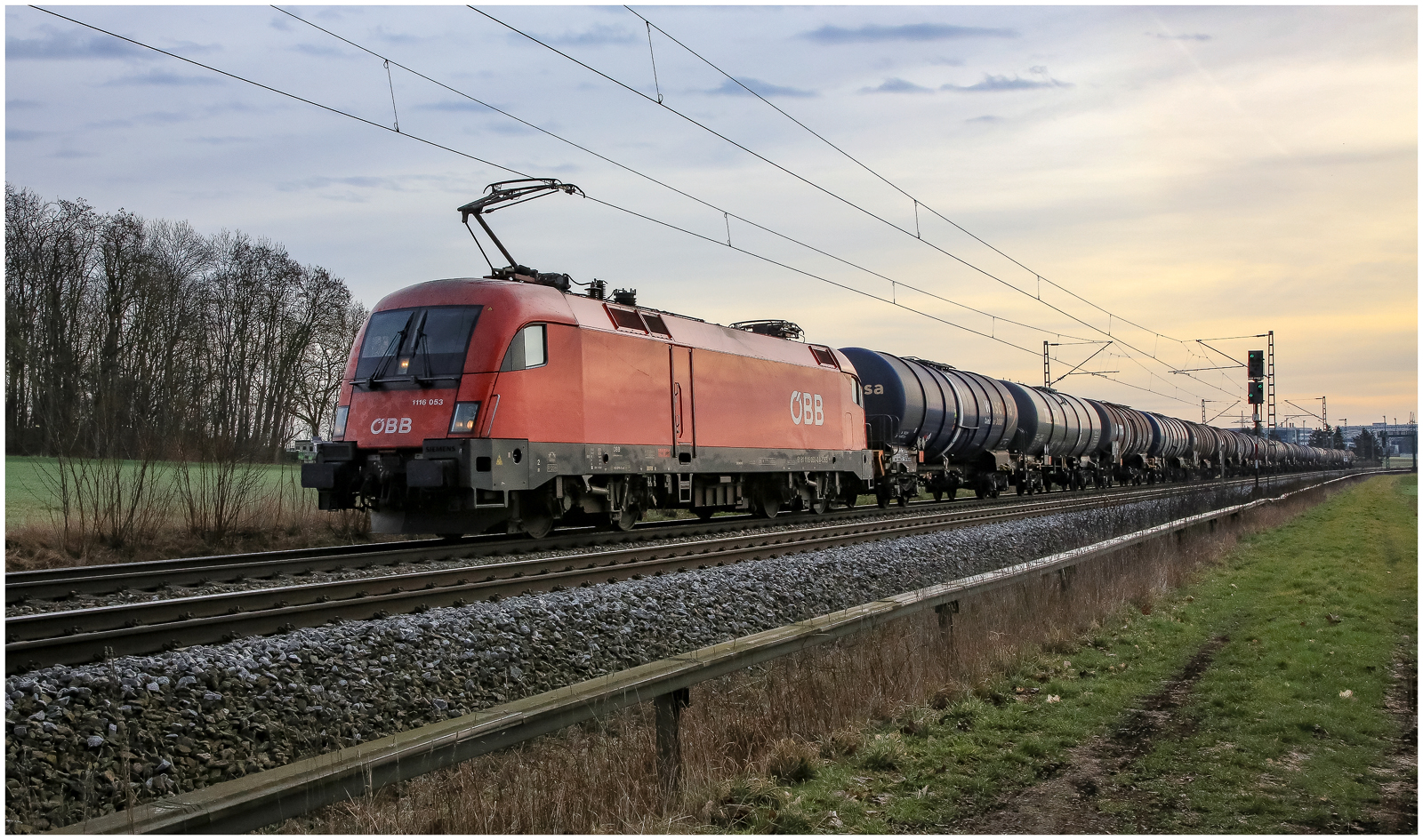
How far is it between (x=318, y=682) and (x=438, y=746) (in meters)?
2.04

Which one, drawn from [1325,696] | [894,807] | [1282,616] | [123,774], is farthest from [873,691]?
[1282,616]

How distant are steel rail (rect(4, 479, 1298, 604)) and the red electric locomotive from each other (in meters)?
0.46

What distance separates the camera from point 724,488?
718 inches

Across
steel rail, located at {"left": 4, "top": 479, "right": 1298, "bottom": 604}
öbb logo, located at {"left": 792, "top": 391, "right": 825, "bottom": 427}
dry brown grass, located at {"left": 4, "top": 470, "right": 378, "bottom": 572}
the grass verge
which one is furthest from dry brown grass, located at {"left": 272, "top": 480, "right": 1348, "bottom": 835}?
dry brown grass, located at {"left": 4, "top": 470, "right": 378, "bottom": 572}

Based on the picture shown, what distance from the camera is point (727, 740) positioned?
6016mm

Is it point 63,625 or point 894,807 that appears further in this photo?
point 63,625

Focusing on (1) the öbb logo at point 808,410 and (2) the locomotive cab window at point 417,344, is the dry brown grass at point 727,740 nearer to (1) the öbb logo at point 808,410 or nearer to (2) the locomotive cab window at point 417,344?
(2) the locomotive cab window at point 417,344

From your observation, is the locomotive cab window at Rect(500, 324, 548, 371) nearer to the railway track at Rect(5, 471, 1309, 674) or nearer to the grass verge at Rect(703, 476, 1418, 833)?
the railway track at Rect(5, 471, 1309, 674)

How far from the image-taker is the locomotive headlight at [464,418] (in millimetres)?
12453

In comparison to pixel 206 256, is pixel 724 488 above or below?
below

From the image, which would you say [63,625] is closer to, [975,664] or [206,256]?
[975,664]

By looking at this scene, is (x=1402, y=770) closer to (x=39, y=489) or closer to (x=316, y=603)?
(x=316, y=603)

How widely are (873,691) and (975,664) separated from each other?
1.32 meters

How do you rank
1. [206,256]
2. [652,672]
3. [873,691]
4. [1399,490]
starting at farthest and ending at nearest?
[1399,490] < [206,256] < [873,691] < [652,672]
